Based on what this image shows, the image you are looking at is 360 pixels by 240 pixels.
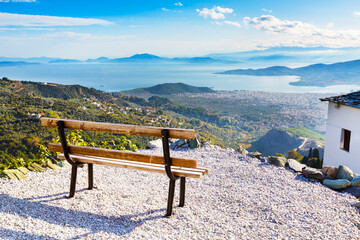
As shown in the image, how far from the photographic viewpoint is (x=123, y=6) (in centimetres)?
4538

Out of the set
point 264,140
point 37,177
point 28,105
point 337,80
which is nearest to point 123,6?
point 28,105

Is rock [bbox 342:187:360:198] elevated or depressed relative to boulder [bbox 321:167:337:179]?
depressed

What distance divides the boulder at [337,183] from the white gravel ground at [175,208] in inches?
7.2

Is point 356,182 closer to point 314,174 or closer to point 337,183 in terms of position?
point 337,183

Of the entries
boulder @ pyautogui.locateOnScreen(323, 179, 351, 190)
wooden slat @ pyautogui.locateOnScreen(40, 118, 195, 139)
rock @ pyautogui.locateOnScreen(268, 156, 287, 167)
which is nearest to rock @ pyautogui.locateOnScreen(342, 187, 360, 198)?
boulder @ pyautogui.locateOnScreen(323, 179, 351, 190)

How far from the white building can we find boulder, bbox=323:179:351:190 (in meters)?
3.81

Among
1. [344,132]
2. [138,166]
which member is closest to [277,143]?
[344,132]

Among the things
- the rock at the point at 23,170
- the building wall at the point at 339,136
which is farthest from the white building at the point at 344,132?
the rock at the point at 23,170

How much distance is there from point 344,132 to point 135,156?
26.2 feet

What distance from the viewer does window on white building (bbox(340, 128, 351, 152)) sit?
28.8 feet

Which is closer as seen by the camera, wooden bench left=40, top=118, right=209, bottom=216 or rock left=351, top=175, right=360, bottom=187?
wooden bench left=40, top=118, right=209, bottom=216

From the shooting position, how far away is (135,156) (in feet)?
11.9

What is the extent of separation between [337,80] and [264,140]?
70009 mm

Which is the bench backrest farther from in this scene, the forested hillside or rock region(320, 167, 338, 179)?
rock region(320, 167, 338, 179)
